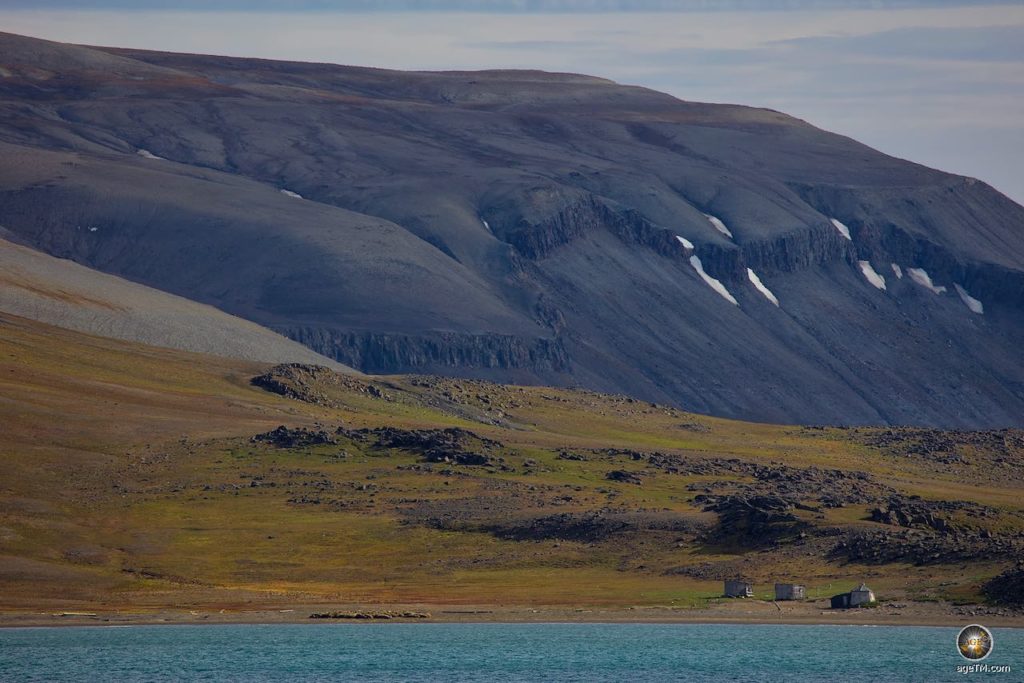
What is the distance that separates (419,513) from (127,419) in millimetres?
42485

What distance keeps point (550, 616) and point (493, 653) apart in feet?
37.7

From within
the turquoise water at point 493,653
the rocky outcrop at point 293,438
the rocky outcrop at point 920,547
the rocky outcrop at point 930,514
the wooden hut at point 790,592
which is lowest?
the turquoise water at point 493,653

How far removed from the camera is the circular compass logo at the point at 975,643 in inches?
2766

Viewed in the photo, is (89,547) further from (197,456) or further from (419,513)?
(197,456)

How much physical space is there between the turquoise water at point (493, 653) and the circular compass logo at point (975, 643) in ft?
4.24

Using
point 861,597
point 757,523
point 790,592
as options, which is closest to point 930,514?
point 757,523

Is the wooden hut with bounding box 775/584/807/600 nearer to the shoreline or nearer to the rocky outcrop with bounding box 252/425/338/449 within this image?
the shoreline

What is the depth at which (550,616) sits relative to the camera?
93.9m

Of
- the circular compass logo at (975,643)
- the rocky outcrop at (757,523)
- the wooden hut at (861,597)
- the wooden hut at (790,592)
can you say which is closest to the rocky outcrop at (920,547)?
the rocky outcrop at (757,523)

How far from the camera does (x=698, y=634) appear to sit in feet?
287

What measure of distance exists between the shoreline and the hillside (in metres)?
1.61

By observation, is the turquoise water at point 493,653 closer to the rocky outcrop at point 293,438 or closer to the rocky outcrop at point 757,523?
the rocky outcrop at point 757,523

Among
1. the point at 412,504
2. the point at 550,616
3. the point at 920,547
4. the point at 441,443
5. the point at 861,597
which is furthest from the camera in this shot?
the point at 441,443

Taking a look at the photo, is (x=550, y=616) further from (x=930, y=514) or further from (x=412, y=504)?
(x=412, y=504)
